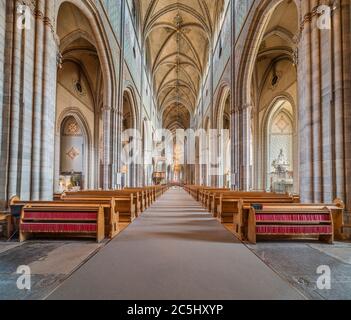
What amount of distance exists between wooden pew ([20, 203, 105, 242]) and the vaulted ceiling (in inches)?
739

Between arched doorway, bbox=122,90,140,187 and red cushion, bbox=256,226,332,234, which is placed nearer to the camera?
red cushion, bbox=256,226,332,234

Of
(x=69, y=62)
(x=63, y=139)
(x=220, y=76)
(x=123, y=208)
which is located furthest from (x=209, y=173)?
(x=123, y=208)

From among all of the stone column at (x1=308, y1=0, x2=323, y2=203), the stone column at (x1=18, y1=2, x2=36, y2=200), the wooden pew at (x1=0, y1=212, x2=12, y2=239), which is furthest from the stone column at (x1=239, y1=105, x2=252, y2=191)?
the wooden pew at (x1=0, y1=212, x2=12, y2=239)

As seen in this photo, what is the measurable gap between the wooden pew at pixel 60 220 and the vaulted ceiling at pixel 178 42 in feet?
61.5

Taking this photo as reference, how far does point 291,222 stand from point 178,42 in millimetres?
25415

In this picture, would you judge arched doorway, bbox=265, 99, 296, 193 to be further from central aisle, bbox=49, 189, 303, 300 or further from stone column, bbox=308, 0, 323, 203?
central aisle, bbox=49, 189, 303, 300

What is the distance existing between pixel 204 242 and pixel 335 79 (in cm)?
452

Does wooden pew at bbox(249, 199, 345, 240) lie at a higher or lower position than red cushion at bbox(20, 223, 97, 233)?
higher

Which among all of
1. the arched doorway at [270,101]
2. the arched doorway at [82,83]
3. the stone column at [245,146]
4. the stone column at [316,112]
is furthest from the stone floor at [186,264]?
the arched doorway at [82,83]

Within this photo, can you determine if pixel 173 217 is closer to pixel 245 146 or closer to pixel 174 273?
pixel 174 273

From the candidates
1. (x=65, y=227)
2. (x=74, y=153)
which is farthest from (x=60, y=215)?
(x=74, y=153)

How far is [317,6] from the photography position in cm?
592

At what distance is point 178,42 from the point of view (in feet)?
85.8

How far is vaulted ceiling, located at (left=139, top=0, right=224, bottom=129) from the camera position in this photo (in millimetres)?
20281
